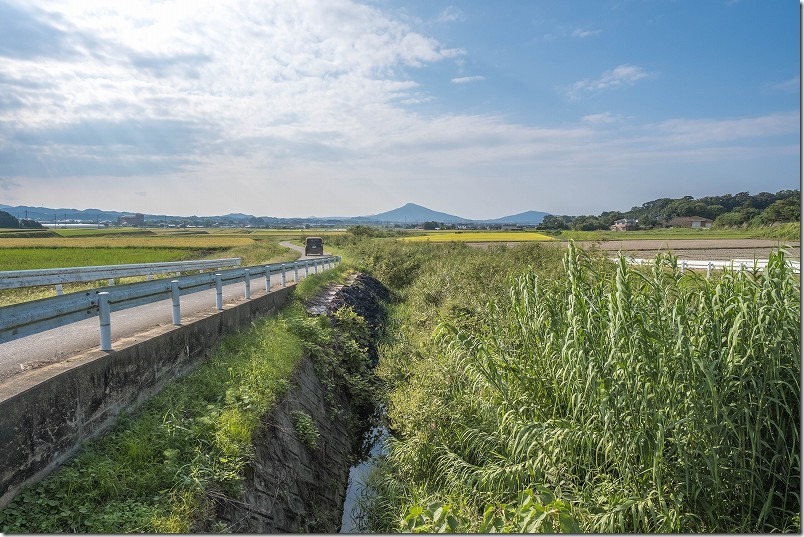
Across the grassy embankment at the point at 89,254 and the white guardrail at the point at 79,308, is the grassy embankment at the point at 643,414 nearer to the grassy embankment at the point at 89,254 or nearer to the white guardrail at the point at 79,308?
the white guardrail at the point at 79,308

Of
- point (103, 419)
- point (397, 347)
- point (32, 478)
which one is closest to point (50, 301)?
point (103, 419)

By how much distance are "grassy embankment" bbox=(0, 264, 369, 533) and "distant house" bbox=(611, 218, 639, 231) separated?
30562 mm

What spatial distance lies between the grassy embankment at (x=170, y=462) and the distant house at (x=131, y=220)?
133 meters

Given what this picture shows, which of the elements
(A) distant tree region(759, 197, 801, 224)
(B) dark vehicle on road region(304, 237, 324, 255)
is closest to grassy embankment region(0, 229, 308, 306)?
(B) dark vehicle on road region(304, 237, 324, 255)

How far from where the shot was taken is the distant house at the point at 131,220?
4901 inches

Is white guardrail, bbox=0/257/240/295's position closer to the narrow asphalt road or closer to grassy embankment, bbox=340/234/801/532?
the narrow asphalt road

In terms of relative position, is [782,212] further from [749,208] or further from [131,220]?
[131,220]

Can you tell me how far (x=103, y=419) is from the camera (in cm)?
576

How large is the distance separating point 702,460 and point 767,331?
59.0 inches

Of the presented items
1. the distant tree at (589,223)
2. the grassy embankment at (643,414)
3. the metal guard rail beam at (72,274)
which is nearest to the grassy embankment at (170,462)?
the grassy embankment at (643,414)

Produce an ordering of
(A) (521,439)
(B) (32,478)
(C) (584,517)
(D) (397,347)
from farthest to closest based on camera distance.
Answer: (D) (397,347), (A) (521,439), (C) (584,517), (B) (32,478)

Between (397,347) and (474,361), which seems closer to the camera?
(474,361)

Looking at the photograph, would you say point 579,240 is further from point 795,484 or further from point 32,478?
point 32,478

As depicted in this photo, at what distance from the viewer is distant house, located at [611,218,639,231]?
3411 centimetres
